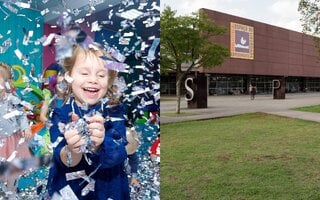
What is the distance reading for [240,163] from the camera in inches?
324

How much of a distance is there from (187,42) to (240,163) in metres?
12.8

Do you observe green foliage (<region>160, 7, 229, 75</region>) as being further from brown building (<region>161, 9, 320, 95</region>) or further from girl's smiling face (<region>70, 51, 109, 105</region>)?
brown building (<region>161, 9, 320, 95</region>)

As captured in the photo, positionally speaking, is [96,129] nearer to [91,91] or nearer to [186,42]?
[91,91]

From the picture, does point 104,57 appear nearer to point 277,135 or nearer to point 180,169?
point 180,169

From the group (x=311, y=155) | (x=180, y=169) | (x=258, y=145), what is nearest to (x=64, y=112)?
(x=180, y=169)

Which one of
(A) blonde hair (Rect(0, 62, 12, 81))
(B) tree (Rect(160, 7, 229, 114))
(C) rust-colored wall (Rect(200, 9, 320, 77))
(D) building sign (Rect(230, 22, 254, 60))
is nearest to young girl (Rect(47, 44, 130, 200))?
(A) blonde hair (Rect(0, 62, 12, 81))

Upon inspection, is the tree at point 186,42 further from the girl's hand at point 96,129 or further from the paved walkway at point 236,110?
the girl's hand at point 96,129

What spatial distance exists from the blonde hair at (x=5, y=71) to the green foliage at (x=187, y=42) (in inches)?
675

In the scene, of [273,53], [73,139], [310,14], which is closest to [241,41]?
[273,53]

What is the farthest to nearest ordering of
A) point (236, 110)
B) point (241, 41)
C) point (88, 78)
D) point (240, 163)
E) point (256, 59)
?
point (256, 59) < point (241, 41) < point (236, 110) < point (240, 163) < point (88, 78)

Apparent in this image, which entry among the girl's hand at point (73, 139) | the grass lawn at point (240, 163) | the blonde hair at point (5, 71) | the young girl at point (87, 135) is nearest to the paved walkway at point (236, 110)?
the grass lawn at point (240, 163)

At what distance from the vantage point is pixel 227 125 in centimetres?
1523

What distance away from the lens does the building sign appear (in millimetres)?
51500

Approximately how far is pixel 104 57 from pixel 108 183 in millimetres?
716
